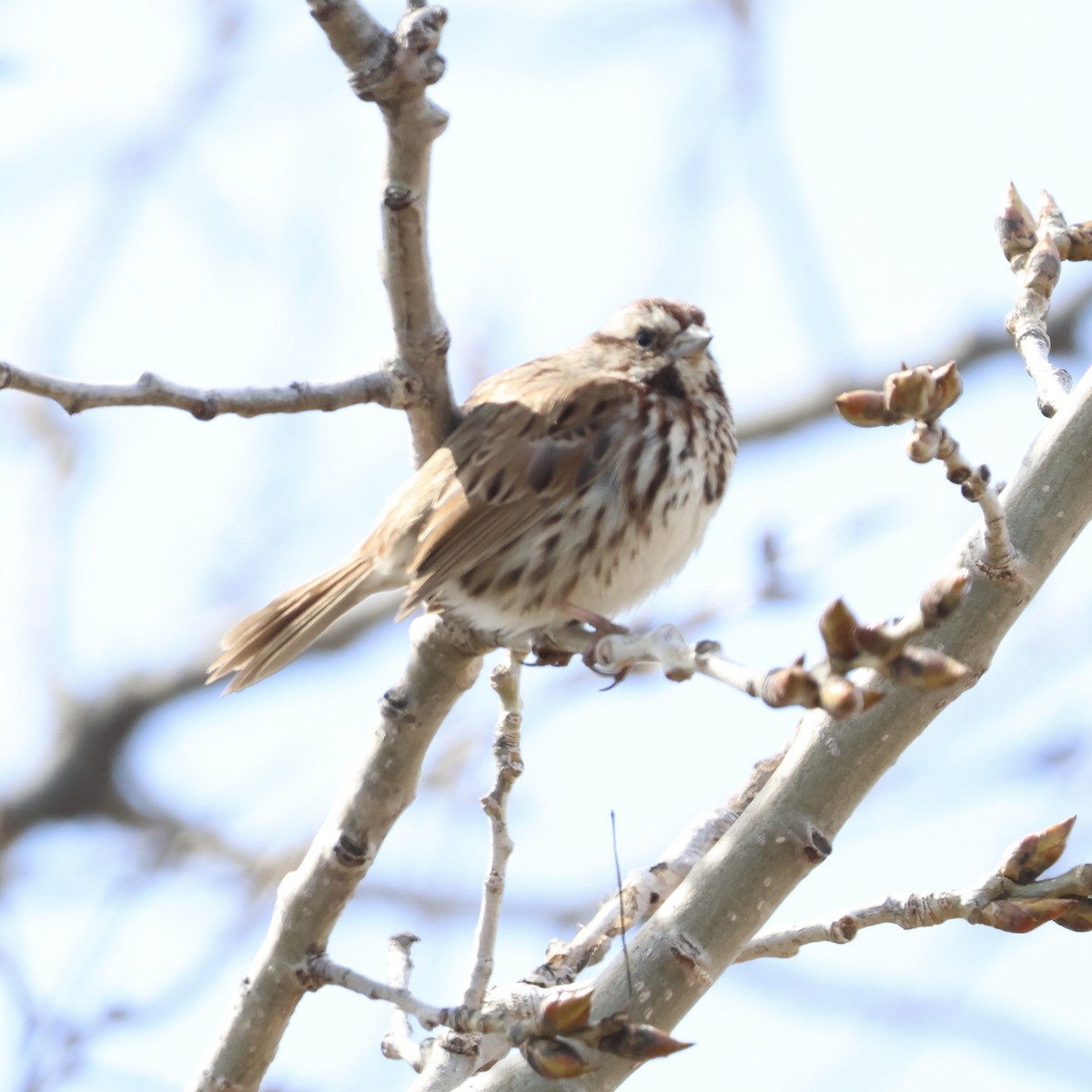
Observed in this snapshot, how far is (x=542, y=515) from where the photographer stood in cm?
434

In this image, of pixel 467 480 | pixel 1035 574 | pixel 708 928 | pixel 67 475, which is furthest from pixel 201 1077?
pixel 67 475

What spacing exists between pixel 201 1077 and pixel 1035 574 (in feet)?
6.77

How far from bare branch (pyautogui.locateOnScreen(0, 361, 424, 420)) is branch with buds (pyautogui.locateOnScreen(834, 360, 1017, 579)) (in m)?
1.23

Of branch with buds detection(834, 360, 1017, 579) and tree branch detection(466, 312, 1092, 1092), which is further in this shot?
tree branch detection(466, 312, 1092, 1092)

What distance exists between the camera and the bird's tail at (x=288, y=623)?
4.24m

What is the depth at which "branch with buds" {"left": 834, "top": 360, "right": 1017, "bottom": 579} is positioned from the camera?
7.02 feet

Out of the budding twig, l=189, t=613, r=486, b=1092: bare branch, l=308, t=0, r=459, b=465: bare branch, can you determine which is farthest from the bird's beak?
the budding twig

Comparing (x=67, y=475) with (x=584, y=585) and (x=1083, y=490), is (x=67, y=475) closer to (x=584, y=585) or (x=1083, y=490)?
(x=584, y=585)

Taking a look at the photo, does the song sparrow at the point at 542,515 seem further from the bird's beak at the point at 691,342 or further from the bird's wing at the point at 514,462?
the bird's beak at the point at 691,342

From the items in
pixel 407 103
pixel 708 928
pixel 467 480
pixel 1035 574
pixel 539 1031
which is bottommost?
pixel 539 1031

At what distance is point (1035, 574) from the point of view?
275 centimetres

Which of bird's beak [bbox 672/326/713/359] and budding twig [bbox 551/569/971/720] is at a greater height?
bird's beak [bbox 672/326/713/359]

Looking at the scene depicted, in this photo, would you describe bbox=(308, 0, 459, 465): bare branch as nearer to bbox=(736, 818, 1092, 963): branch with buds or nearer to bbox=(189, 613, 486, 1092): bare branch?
bbox=(189, 613, 486, 1092): bare branch

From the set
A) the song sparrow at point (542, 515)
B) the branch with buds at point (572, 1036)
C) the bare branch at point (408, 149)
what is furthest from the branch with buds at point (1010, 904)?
the bare branch at point (408, 149)
